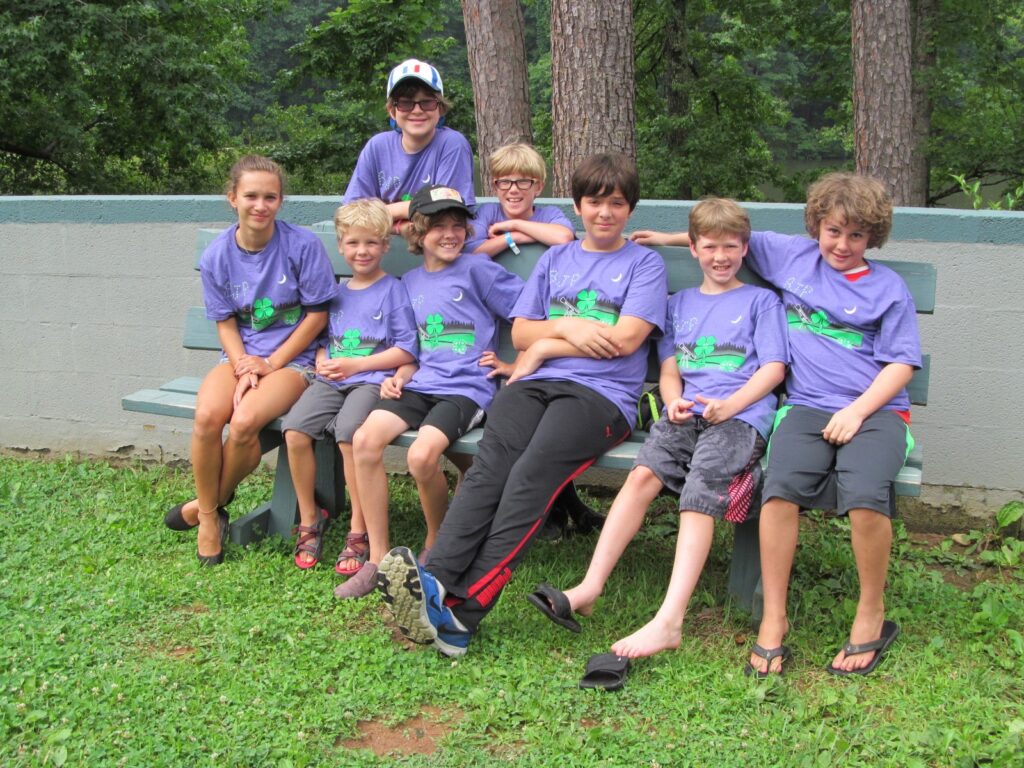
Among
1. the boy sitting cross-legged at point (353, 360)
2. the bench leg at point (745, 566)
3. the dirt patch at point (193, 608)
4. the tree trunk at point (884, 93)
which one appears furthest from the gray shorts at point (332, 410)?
the tree trunk at point (884, 93)

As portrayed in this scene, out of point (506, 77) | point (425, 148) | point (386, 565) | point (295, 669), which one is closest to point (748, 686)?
point (386, 565)

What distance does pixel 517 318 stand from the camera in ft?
12.6

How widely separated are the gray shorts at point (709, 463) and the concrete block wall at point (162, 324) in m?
1.21

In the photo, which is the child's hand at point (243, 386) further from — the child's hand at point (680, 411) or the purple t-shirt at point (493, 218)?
the child's hand at point (680, 411)

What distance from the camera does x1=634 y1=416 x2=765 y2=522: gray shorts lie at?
10.5 ft

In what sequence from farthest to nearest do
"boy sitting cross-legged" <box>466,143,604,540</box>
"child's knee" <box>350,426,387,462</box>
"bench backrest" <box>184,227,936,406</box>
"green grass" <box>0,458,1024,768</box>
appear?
"boy sitting cross-legged" <box>466,143,604,540</box> → "child's knee" <box>350,426,387,462</box> → "bench backrest" <box>184,227,936,406</box> → "green grass" <box>0,458,1024,768</box>

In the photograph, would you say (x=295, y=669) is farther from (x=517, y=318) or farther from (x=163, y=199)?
(x=163, y=199)

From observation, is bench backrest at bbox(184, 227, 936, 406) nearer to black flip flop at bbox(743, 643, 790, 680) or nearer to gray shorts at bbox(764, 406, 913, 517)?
gray shorts at bbox(764, 406, 913, 517)

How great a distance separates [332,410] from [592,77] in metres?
2.73

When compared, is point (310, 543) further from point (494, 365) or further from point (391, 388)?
point (494, 365)

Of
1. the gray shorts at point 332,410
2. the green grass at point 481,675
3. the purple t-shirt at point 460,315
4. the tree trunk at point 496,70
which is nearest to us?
the green grass at point 481,675

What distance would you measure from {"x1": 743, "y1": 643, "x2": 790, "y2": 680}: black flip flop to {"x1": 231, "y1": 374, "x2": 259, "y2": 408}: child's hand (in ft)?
6.74

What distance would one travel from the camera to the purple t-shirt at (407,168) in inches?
167

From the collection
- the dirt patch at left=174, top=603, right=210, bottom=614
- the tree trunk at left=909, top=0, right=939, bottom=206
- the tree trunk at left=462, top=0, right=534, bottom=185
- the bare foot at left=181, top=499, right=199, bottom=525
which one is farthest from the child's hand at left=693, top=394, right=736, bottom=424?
the tree trunk at left=909, top=0, right=939, bottom=206
